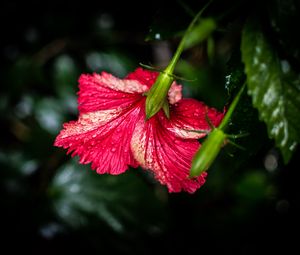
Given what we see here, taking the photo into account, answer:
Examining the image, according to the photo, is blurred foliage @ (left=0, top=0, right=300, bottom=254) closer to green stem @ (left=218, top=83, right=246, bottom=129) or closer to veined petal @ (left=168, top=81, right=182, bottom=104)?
veined petal @ (left=168, top=81, right=182, bottom=104)

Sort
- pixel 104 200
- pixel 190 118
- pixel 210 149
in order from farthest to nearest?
pixel 104 200 → pixel 190 118 → pixel 210 149

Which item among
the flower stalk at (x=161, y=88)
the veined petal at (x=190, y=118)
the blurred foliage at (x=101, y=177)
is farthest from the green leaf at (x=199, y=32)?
the blurred foliage at (x=101, y=177)

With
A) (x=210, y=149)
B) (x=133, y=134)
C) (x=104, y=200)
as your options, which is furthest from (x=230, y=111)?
(x=104, y=200)

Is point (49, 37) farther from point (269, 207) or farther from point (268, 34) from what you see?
point (268, 34)

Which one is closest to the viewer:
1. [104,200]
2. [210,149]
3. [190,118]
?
[210,149]

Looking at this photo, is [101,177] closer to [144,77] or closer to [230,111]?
[144,77]

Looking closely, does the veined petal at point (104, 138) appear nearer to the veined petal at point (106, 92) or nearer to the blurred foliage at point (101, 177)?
the veined petal at point (106, 92)

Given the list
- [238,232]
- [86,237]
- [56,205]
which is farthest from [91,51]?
[238,232]

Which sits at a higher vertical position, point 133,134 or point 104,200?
point 133,134
